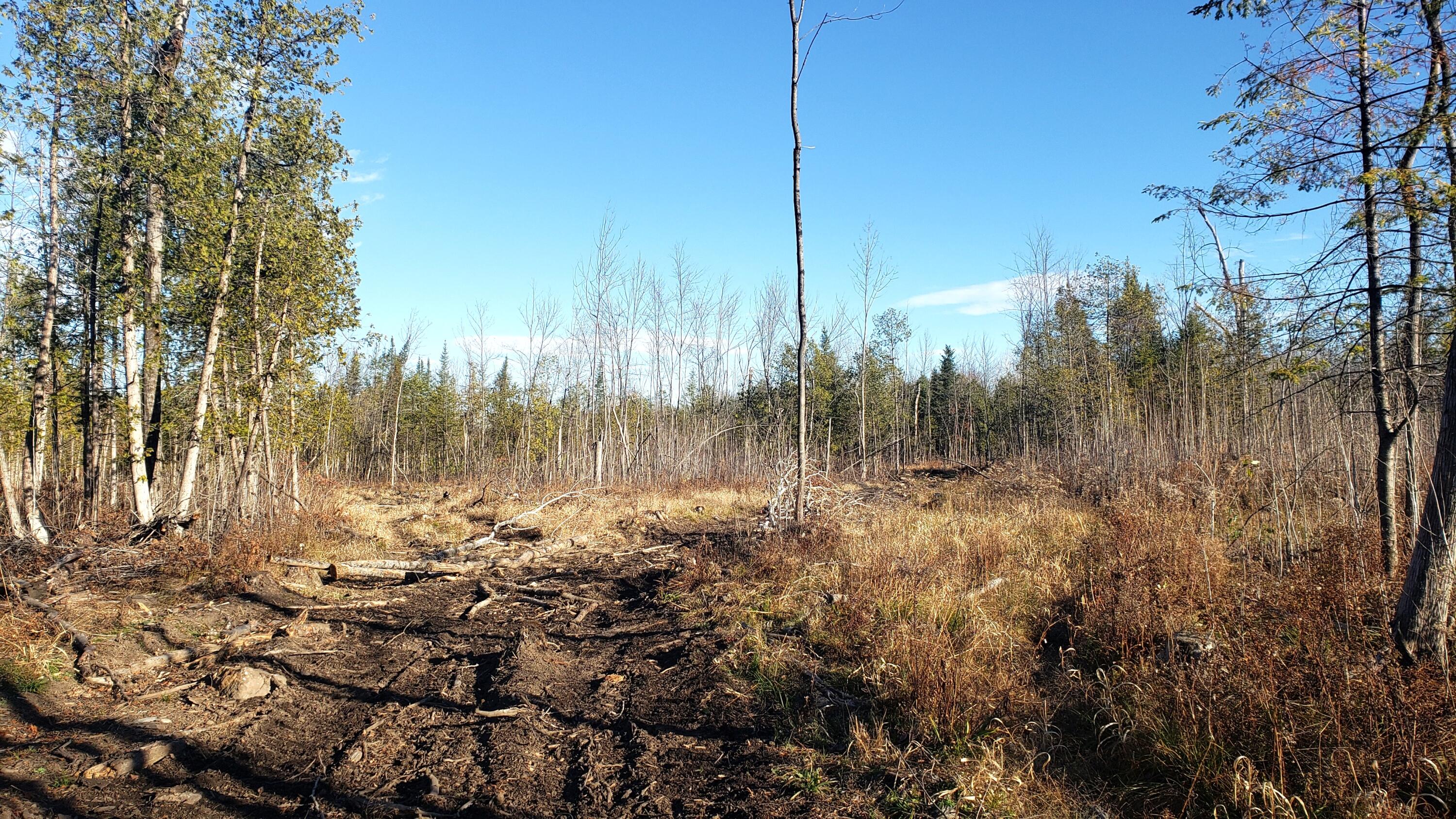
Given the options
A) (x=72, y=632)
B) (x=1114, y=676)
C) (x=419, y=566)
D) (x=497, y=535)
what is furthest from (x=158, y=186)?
(x=1114, y=676)

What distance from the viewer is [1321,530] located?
550 centimetres

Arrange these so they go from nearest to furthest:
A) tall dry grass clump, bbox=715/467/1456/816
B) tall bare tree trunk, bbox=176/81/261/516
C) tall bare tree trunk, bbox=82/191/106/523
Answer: tall dry grass clump, bbox=715/467/1456/816
tall bare tree trunk, bbox=176/81/261/516
tall bare tree trunk, bbox=82/191/106/523

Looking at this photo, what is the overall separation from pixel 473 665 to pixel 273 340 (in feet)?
22.2

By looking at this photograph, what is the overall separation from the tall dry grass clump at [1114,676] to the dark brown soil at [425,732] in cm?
61

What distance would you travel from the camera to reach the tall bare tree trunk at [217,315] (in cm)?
890

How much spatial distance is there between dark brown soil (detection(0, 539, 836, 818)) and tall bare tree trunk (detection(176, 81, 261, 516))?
3879 mm

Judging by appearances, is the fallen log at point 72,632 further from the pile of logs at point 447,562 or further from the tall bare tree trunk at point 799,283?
the tall bare tree trunk at point 799,283

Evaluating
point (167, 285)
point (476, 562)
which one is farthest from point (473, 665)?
point (167, 285)

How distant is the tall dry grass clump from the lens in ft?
10.1

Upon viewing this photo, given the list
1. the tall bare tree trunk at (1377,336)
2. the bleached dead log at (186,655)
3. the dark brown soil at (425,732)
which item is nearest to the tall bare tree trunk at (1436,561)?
the tall bare tree trunk at (1377,336)

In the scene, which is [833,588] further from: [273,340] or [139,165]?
[139,165]

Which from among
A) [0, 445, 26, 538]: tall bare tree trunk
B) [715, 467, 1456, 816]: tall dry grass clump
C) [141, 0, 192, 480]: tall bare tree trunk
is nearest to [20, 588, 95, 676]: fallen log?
[0, 445, 26, 538]: tall bare tree trunk

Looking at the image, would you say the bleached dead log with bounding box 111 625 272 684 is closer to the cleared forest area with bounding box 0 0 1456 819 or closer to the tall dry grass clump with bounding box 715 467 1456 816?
the cleared forest area with bounding box 0 0 1456 819

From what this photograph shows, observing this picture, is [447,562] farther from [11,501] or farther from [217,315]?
[11,501]
